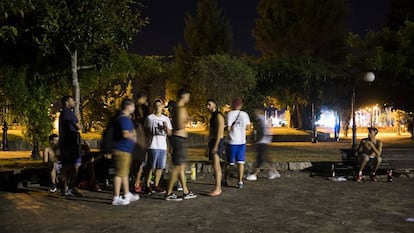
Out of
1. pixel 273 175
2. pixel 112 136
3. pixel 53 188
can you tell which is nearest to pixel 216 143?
pixel 112 136

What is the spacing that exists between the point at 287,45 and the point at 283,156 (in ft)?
58.2

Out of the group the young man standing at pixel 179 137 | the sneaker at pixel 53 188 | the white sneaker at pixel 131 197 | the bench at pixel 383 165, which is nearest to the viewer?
the white sneaker at pixel 131 197

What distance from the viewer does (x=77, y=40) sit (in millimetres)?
10688

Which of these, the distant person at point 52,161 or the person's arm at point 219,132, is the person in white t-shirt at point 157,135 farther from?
the distant person at point 52,161

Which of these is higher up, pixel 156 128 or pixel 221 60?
pixel 221 60

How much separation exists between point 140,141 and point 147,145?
18cm

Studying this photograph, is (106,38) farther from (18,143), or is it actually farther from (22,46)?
Result: (18,143)

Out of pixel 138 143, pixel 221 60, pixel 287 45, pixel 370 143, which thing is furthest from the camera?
pixel 287 45

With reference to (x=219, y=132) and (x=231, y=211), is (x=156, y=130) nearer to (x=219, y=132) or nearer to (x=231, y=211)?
(x=219, y=132)

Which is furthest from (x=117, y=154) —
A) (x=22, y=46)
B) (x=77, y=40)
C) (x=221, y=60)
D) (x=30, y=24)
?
(x=221, y=60)

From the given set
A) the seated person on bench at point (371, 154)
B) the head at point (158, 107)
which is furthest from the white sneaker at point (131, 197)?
the seated person on bench at point (371, 154)

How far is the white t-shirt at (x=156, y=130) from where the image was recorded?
29.6 ft

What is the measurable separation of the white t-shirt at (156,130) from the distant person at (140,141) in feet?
0.42

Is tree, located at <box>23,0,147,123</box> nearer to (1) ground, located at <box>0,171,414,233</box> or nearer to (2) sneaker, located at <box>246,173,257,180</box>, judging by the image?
(1) ground, located at <box>0,171,414,233</box>
